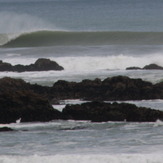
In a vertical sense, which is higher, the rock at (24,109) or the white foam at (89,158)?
the rock at (24,109)

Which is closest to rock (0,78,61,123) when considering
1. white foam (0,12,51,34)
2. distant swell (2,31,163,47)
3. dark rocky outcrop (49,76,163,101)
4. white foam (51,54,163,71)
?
dark rocky outcrop (49,76,163,101)

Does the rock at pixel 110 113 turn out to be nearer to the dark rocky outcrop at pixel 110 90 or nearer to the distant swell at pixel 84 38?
the dark rocky outcrop at pixel 110 90

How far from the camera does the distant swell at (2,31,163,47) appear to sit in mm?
59625

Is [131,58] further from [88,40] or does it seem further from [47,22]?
[47,22]

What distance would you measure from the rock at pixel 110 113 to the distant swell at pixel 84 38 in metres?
32.2

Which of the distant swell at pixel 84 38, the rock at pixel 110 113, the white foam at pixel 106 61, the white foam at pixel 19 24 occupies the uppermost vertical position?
the white foam at pixel 19 24

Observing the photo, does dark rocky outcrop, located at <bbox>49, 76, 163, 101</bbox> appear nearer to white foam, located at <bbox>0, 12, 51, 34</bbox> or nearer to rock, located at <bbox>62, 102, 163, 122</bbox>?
rock, located at <bbox>62, 102, 163, 122</bbox>

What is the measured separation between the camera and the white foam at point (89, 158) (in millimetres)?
20719

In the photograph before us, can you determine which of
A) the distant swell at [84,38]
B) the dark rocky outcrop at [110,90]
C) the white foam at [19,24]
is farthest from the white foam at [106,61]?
the white foam at [19,24]

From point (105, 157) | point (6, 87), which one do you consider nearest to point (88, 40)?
point (6, 87)

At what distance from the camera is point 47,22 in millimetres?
84750

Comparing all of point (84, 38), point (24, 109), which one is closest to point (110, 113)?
point (24, 109)

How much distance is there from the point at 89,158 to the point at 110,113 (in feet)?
13.2

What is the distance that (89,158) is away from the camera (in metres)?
21.0
